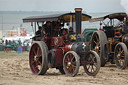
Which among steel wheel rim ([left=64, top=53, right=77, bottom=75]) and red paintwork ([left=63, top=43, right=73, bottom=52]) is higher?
red paintwork ([left=63, top=43, right=73, bottom=52])

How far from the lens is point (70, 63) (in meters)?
8.55

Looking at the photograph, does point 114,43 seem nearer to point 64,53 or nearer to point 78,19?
point 64,53

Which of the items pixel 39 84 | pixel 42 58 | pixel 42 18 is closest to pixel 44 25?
pixel 42 18

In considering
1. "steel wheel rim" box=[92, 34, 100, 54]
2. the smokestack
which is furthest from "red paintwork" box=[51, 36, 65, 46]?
"steel wheel rim" box=[92, 34, 100, 54]

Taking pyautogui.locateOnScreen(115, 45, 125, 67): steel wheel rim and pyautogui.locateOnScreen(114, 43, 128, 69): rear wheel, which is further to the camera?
pyautogui.locateOnScreen(115, 45, 125, 67): steel wheel rim

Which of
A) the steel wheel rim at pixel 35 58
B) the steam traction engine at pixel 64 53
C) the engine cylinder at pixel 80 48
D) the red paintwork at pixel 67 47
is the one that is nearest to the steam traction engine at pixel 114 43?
the steam traction engine at pixel 64 53

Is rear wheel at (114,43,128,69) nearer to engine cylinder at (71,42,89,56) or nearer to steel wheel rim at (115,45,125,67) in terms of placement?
steel wheel rim at (115,45,125,67)

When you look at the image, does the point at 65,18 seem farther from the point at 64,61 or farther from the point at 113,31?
the point at 113,31

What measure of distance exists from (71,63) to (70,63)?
0.03 meters

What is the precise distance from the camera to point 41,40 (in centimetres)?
967

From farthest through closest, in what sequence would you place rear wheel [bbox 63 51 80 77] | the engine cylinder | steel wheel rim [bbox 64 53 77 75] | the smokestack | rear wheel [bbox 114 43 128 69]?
rear wheel [bbox 114 43 128 69] → the smokestack → the engine cylinder → steel wheel rim [bbox 64 53 77 75] → rear wheel [bbox 63 51 80 77]

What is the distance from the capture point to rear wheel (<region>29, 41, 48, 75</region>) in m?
9.01

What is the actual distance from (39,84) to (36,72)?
256 cm

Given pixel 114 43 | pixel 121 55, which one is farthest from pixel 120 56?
pixel 114 43
